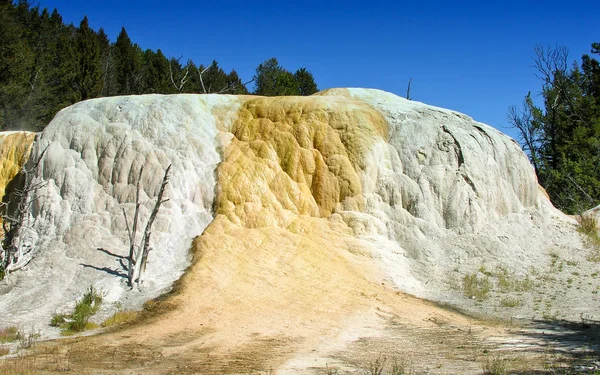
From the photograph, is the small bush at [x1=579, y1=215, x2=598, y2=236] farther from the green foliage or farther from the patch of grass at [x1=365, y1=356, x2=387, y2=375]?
the green foliage

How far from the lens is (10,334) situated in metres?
12.4

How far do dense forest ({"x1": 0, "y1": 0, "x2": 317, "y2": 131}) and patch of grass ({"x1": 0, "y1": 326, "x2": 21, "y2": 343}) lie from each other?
1514 cm

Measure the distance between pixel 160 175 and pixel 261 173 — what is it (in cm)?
322

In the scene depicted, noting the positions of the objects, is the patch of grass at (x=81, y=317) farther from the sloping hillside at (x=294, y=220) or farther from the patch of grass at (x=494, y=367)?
the patch of grass at (x=494, y=367)

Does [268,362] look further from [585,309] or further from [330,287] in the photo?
[585,309]

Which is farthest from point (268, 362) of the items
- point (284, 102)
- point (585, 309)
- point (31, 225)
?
point (284, 102)

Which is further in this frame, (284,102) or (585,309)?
(284,102)

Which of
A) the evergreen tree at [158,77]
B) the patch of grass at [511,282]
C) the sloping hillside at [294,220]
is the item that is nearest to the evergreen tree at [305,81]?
the evergreen tree at [158,77]

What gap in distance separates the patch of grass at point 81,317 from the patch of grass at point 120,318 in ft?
0.91

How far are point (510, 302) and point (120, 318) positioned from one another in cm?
1018

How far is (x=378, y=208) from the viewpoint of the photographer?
19.2 meters

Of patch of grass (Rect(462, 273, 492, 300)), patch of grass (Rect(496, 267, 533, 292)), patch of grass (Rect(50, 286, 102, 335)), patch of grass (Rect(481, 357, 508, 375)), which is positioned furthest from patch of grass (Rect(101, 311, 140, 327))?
patch of grass (Rect(496, 267, 533, 292))

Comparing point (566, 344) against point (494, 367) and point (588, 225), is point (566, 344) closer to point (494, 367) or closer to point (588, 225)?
point (494, 367)

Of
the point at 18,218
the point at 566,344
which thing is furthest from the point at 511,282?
the point at 18,218
